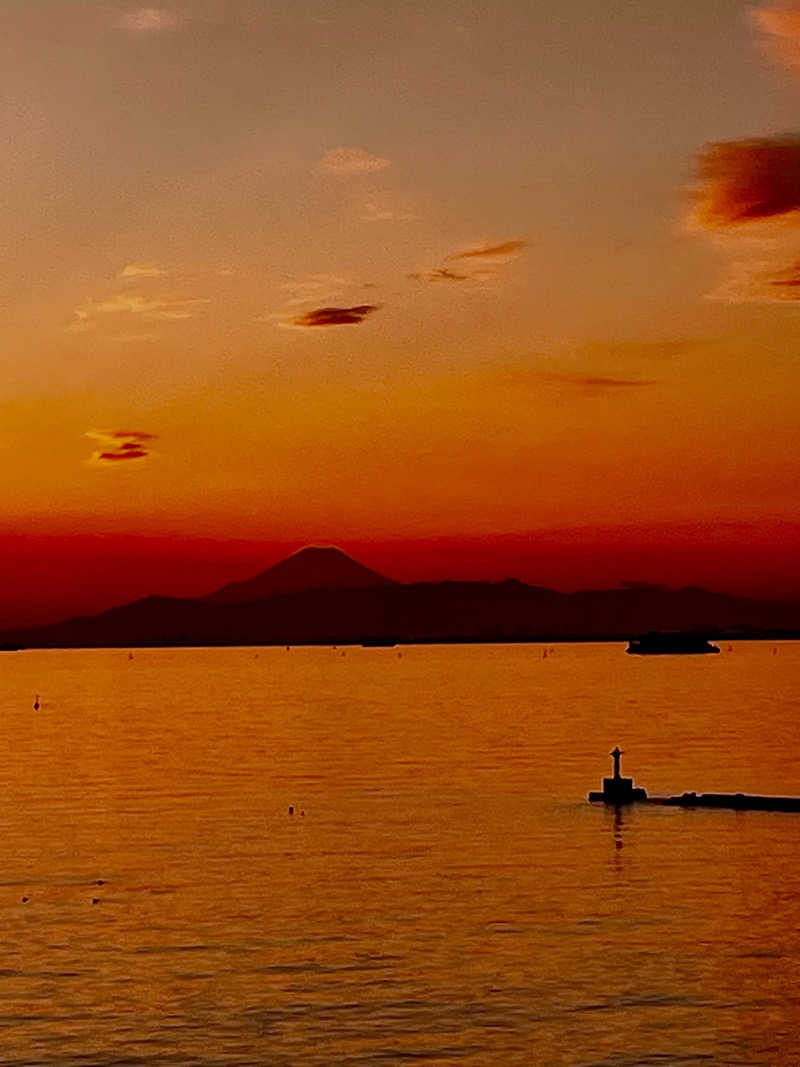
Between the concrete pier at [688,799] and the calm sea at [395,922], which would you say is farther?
the concrete pier at [688,799]

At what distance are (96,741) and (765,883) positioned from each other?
342 ft

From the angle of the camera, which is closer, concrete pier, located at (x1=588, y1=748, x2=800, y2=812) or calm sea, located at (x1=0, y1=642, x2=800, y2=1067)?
calm sea, located at (x1=0, y1=642, x2=800, y2=1067)

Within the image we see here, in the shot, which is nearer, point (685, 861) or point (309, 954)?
point (309, 954)

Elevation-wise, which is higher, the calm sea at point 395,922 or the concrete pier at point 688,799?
the concrete pier at point 688,799

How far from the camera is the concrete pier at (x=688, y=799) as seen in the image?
91500 mm

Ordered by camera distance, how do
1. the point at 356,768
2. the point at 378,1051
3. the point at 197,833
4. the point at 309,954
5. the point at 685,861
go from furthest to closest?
the point at 356,768
the point at 197,833
the point at 685,861
the point at 309,954
the point at 378,1051

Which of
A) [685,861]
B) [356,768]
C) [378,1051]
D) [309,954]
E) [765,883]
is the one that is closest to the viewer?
[378,1051]

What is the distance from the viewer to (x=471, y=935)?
56812 millimetres

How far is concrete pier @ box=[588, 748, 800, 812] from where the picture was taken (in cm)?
9150

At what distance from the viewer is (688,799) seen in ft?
310

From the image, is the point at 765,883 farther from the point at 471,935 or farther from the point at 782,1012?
the point at 782,1012

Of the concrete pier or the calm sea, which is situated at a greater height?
the concrete pier

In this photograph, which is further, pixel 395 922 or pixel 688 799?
pixel 688 799

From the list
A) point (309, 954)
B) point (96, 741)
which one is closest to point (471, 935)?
point (309, 954)
